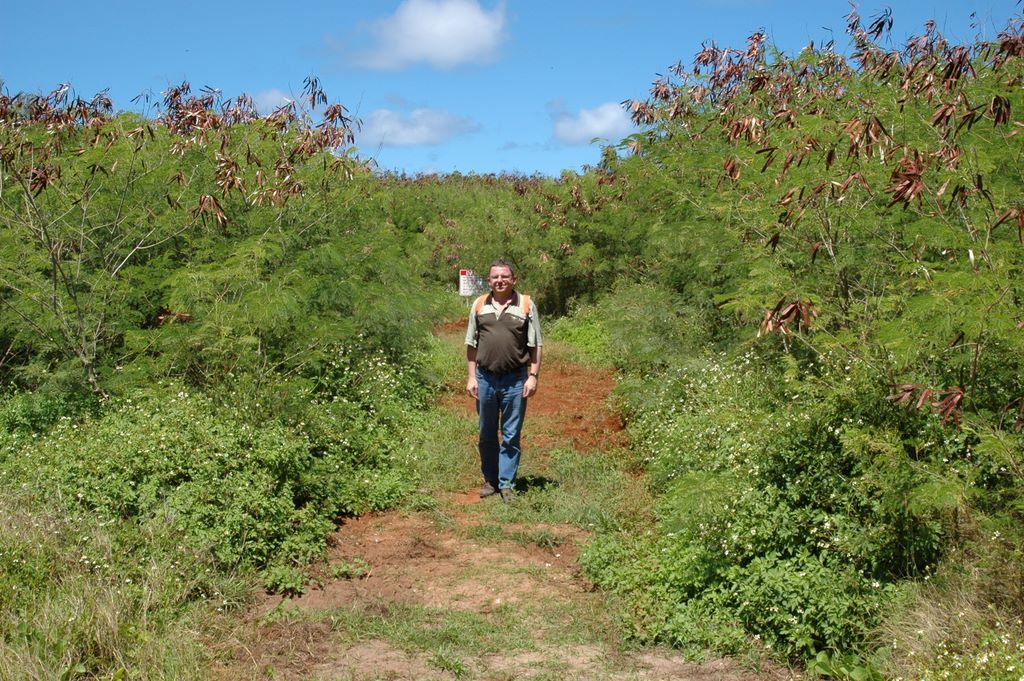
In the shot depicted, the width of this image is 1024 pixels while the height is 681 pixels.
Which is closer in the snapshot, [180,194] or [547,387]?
[180,194]

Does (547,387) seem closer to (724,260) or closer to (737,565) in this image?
(724,260)

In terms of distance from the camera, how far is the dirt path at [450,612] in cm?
529

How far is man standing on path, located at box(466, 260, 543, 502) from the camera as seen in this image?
7832mm

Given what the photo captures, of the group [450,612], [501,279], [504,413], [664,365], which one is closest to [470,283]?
[664,365]

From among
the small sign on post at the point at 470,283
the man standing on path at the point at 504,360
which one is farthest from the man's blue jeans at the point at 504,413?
the small sign on post at the point at 470,283

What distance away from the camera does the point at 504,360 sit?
25.7 ft

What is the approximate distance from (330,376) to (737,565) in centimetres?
542

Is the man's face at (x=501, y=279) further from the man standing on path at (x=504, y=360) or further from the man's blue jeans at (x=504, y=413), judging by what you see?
the man's blue jeans at (x=504, y=413)

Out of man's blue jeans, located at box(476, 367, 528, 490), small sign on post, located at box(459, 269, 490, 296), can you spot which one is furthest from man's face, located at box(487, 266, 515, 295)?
small sign on post, located at box(459, 269, 490, 296)

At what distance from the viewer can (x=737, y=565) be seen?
5.78m

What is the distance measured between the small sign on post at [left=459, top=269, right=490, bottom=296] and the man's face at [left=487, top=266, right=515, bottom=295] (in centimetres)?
1076

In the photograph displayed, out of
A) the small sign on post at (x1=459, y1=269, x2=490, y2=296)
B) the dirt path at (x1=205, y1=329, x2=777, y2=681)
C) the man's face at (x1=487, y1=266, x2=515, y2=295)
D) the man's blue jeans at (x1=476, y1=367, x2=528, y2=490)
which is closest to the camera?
the dirt path at (x1=205, y1=329, x2=777, y2=681)

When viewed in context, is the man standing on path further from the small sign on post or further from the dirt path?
the small sign on post

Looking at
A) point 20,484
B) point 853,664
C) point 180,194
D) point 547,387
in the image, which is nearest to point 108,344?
point 180,194
